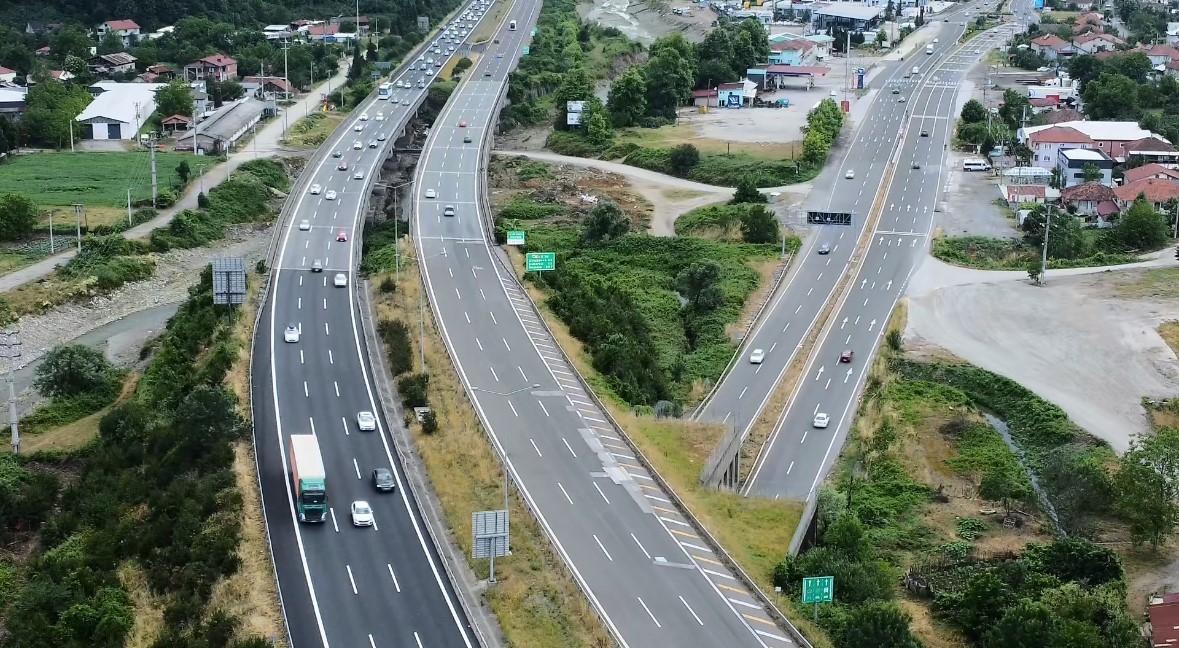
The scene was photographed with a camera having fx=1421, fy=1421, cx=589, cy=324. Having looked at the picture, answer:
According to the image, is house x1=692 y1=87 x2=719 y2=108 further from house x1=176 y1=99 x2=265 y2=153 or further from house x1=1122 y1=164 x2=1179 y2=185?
house x1=1122 y1=164 x2=1179 y2=185

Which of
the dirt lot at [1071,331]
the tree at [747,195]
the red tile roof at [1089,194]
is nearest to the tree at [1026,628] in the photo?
the dirt lot at [1071,331]

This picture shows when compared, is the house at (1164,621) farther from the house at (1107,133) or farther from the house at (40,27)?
the house at (40,27)

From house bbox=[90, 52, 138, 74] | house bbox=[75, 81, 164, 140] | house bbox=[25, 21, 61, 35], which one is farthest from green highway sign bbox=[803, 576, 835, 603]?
house bbox=[25, 21, 61, 35]

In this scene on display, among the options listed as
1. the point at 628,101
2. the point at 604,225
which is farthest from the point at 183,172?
the point at 628,101

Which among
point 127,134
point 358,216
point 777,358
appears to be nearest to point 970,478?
point 777,358

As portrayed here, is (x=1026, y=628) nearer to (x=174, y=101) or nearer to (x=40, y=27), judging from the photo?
(x=174, y=101)
